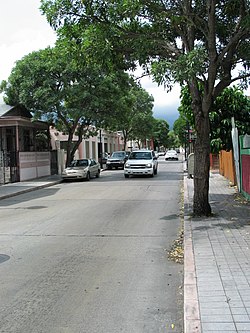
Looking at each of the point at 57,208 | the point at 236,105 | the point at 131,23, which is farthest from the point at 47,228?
the point at 236,105

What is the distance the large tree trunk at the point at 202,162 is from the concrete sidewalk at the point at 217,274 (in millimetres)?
364

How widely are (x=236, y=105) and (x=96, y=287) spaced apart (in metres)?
13.7

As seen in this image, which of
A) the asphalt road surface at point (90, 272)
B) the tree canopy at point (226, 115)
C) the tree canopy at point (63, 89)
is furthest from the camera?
the tree canopy at point (63, 89)

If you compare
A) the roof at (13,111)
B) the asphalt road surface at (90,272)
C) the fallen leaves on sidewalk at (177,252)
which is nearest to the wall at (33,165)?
the roof at (13,111)

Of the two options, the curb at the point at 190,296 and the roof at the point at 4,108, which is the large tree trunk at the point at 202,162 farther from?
the roof at the point at 4,108

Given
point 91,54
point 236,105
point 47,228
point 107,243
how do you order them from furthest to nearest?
1. point 236,105
2. point 91,54
3. point 47,228
4. point 107,243

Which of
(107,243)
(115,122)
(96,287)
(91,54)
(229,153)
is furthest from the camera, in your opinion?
(115,122)

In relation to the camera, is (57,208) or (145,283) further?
(57,208)

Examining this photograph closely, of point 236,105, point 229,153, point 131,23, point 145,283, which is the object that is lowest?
point 145,283

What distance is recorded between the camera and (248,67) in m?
10.1

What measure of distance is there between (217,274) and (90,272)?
1881 millimetres

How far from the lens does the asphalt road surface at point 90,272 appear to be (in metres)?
4.25

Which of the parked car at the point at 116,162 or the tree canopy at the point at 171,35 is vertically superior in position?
the tree canopy at the point at 171,35

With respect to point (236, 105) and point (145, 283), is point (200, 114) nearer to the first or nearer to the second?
point (145, 283)
